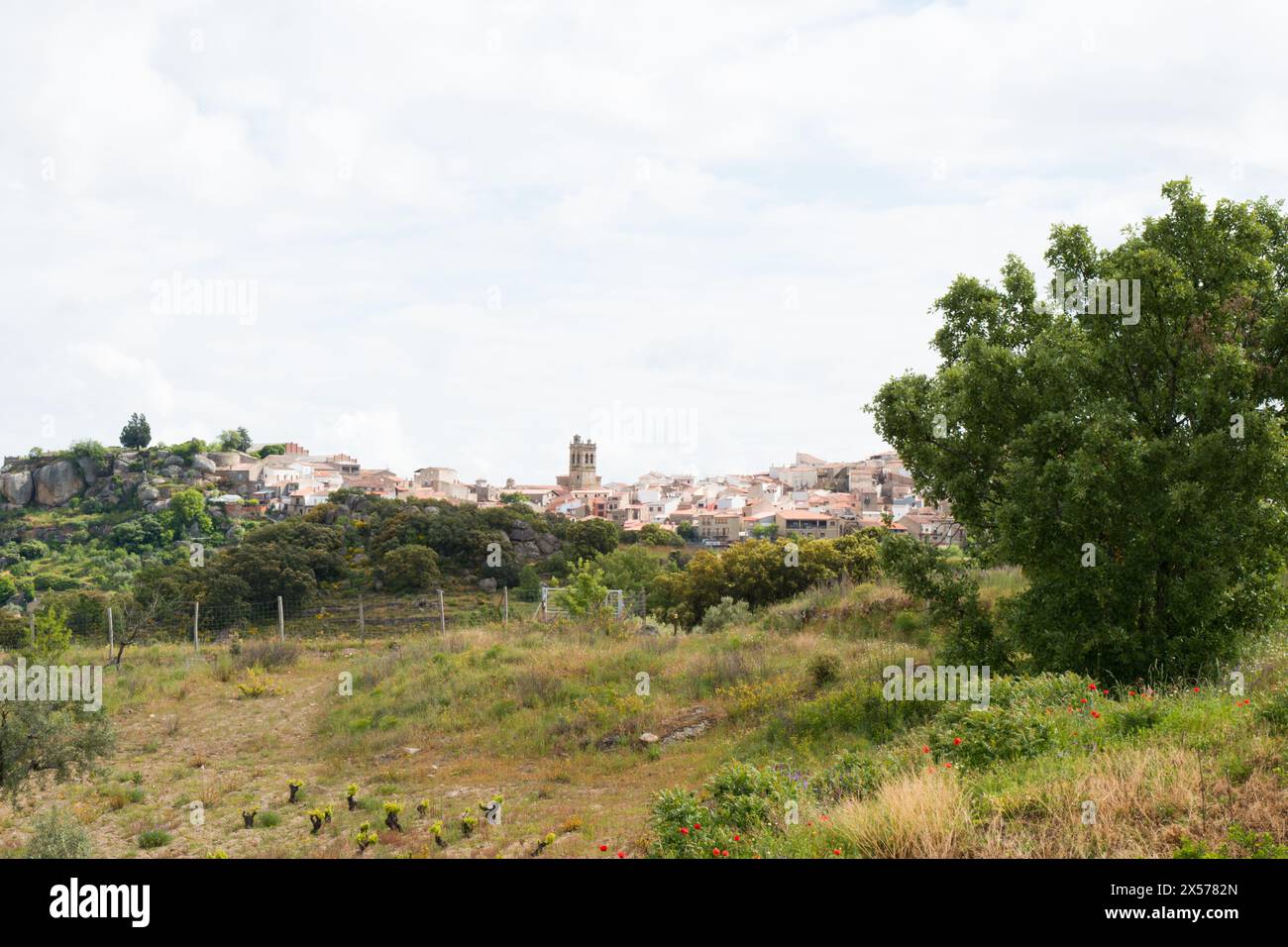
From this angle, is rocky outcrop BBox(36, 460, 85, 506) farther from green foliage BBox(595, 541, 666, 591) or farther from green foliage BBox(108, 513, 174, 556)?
green foliage BBox(595, 541, 666, 591)

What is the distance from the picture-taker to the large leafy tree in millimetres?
11266

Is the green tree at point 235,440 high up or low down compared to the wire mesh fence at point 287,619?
up

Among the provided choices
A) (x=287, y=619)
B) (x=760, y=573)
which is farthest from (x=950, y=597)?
(x=287, y=619)

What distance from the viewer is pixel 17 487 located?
100188 millimetres

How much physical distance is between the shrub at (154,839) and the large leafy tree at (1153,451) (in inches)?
440

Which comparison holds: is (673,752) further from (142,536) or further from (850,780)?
Answer: (142,536)

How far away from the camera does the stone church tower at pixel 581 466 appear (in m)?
153

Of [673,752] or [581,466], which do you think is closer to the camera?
[673,752]

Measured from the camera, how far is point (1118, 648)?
37.7 feet

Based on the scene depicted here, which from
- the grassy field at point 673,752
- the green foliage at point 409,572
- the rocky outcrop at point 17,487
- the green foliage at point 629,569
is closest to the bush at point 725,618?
the grassy field at point 673,752

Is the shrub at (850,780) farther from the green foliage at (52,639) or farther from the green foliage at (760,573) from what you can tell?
the green foliage at (760,573)

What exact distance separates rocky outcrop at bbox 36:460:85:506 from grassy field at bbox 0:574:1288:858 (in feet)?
305

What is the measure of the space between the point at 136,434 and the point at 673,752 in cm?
13073

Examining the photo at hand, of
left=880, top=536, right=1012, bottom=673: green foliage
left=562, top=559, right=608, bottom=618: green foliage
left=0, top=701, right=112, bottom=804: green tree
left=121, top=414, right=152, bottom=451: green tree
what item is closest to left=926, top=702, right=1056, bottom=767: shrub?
left=880, top=536, right=1012, bottom=673: green foliage
